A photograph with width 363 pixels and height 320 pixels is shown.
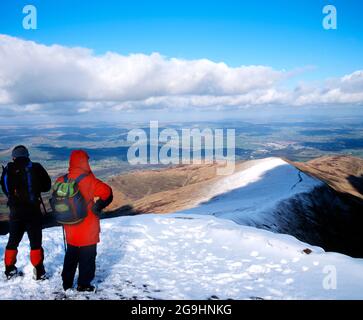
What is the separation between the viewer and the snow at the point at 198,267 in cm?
902

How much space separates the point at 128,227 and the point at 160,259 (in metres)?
4.57

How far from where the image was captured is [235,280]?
33.1 ft

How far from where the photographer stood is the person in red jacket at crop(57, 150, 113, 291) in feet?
27.7

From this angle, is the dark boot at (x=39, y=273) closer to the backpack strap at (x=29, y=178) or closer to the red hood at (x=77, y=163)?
the backpack strap at (x=29, y=178)

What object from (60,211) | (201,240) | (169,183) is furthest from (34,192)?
(169,183)

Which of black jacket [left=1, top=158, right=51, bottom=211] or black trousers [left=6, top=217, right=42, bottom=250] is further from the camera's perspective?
black trousers [left=6, top=217, right=42, bottom=250]

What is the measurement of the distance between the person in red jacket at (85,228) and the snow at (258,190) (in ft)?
73.0

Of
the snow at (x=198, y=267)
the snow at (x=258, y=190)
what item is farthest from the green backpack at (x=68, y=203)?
the snow at (x=258, y=190)

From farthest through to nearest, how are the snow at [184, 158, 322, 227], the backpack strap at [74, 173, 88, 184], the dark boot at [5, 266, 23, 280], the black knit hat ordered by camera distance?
the snow at [184, 158, 322, 227] < the dark boot at [5, 266, 23, 280] < the black knit hat < the backpack strap at [74, 173, 88, 184]

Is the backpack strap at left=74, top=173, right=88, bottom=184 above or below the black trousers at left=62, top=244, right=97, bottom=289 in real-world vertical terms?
above

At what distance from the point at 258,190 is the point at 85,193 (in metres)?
47.8

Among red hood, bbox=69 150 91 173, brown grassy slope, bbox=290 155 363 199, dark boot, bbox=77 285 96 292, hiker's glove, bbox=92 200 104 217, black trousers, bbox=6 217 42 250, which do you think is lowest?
brown grassy slope, bbox=290 155 363 199

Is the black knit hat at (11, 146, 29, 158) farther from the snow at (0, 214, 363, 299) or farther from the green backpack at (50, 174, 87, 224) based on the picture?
the snow at (0, 214, 363, 299)

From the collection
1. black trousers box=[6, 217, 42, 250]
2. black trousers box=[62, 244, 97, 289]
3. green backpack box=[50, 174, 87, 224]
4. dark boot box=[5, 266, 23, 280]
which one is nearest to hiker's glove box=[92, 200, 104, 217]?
green backpack box=[50, 174, 87, 224]
